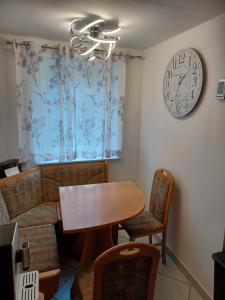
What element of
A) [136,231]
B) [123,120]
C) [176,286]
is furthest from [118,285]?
[123,120]

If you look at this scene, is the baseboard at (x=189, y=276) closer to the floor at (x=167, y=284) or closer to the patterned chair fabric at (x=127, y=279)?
the floor at (x=167, y=284)

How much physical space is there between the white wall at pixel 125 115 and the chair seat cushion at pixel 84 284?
1681 mm

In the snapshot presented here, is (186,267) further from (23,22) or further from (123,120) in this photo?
(23,22)

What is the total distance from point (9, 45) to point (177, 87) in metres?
1.85

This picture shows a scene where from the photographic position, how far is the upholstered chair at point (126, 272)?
1184 millimetres

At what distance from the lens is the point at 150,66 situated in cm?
290

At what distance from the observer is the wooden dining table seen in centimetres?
171

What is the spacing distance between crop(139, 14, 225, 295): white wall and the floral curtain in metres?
0.56

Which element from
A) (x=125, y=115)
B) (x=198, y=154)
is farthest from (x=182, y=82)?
(x=125, y=115)

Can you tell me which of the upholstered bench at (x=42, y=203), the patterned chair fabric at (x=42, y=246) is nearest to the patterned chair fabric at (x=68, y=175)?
the upholstered bench at (x=42, y=203)

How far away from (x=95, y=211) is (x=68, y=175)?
3.57ft

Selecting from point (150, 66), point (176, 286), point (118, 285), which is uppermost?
point (150, 66)

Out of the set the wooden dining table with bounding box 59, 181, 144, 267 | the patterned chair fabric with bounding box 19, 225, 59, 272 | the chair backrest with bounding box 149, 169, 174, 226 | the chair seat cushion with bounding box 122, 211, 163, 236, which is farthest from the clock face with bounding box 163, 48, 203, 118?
the patterned chair fabric with bounding box 19, 225, 59, 272

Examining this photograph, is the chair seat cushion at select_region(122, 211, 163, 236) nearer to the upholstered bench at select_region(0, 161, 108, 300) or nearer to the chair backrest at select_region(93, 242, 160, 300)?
the upholstered bench at select_region(0, 161, 108, 300)
